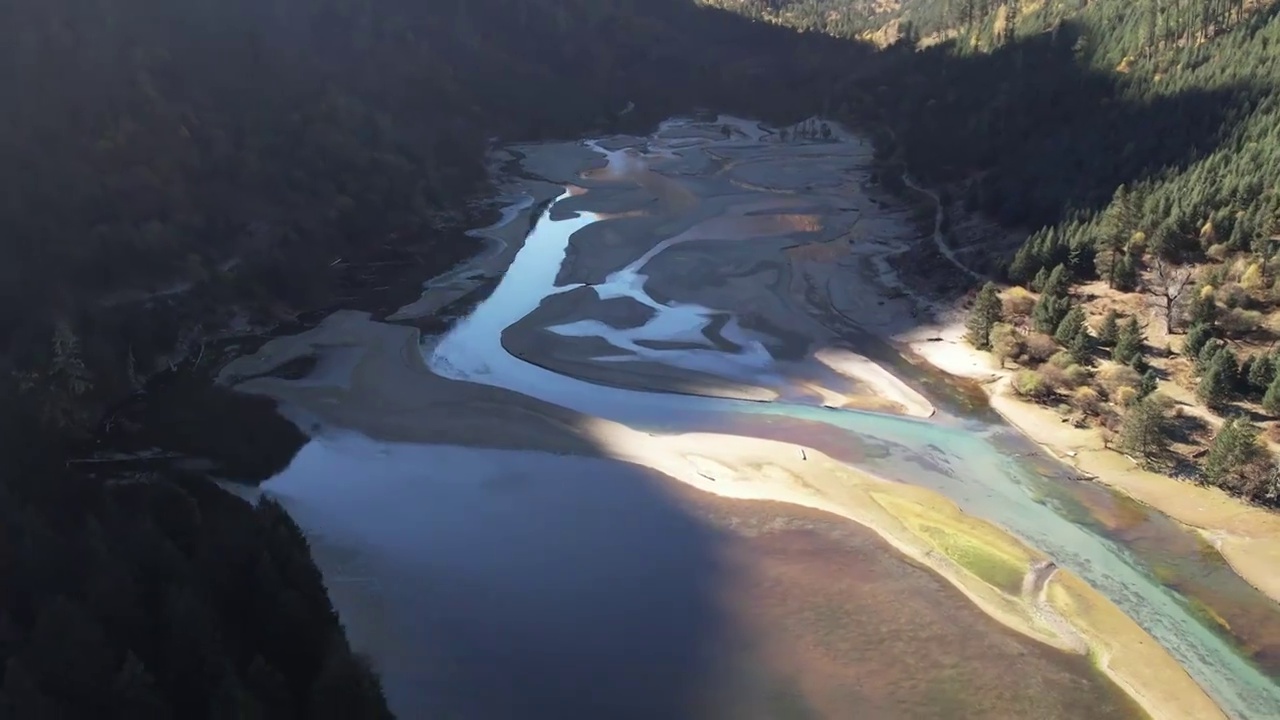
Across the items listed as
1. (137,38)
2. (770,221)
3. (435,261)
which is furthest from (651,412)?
(137,38)

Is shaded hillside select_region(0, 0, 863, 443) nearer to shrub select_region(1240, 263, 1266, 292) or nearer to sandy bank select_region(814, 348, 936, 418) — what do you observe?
sandy bank select_region(814, 348, 936, 418)

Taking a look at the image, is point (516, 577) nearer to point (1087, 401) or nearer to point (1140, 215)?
point (1087, 401)

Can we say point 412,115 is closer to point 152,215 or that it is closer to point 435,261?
point 435,261

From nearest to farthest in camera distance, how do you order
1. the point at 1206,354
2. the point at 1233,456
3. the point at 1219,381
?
the point at 1233,456
the point at 1219,381
the point at 1206,354

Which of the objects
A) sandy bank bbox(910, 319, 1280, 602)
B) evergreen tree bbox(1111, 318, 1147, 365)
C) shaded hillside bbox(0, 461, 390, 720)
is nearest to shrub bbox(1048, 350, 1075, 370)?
evergreen tree bbox(1111, 318, 1147, 365)

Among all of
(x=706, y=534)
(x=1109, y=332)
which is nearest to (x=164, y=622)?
(x=706, y=534)

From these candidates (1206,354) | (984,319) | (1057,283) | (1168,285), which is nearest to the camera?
(1206,354)
